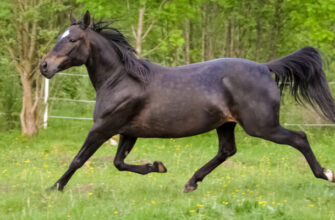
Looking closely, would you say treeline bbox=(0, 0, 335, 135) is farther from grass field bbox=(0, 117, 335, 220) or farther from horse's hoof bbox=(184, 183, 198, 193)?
horse's hoof bbox=(184, 183, 198, 193)

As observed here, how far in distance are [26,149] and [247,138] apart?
16.1ft

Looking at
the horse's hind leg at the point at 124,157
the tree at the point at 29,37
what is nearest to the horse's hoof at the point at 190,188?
the horse's hind leg at the point at 124,157

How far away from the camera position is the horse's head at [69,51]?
6.02 m

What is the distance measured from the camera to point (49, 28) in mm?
12945

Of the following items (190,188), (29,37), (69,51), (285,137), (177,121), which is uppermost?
(69,51)

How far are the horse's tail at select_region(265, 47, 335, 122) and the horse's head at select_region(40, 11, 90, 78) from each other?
2.22 metres

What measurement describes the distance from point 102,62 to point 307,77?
2.51 metres

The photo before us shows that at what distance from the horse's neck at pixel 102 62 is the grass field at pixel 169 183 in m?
1.31

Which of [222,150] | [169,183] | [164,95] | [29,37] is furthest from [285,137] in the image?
[29,37]

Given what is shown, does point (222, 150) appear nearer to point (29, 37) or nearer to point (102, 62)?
point (102, 62)

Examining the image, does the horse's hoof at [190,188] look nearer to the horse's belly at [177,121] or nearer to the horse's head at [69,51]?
the horse's belly at [177,121]

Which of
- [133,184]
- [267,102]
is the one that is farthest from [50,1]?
[267,102]

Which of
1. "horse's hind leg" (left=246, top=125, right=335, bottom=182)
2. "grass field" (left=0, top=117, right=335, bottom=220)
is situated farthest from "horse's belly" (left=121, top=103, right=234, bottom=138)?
"grass field" (left=0, top=117, right=335, bottom=220)

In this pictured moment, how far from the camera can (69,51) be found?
20.0ft
